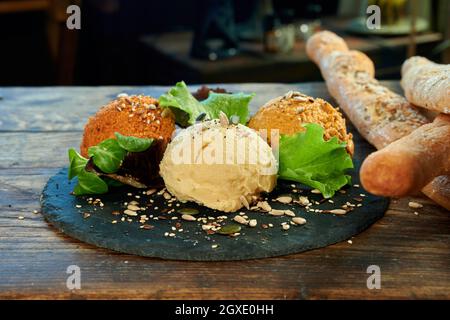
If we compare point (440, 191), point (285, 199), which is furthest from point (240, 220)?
point (440, 191)

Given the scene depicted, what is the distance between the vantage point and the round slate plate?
135cm

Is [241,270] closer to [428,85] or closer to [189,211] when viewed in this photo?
[189,211]

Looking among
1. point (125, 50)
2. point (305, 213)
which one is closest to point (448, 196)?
point (305, 213)

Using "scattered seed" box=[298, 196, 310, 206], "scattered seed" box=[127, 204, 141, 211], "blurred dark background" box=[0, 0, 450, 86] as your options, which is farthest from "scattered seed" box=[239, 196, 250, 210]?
"blurred dark background" box=[0, 0, 450, 86]

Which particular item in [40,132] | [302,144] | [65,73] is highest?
[302,144]

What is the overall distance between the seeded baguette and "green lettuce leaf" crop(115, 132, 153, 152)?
27.5 inches

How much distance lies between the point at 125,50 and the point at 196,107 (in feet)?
11.7

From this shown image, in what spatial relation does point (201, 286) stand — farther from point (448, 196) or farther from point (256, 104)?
point (256, 104)

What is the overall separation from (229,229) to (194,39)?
2.69 metres

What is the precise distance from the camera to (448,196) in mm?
1560

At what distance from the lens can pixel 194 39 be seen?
3.98 metres

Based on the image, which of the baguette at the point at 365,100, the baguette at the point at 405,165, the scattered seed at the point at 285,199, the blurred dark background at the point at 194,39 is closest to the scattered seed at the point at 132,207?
the scattered seed at the point at 285,199

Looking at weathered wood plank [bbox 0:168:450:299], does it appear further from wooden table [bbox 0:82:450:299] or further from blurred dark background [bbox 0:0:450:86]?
blurred dark background [bbox 0:0:450:86]
